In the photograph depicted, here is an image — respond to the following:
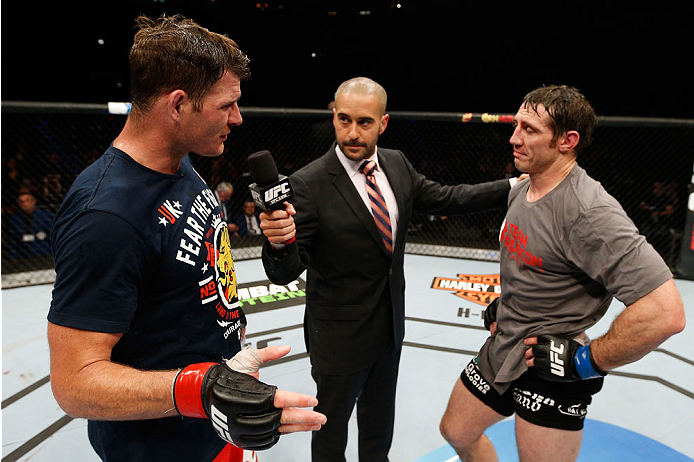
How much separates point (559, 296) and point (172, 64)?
1.43m

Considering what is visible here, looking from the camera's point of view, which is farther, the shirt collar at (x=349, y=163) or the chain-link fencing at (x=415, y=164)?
the chain-link fencing at (x=415, y=164)

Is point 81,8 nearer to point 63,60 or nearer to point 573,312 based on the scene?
point 63,60

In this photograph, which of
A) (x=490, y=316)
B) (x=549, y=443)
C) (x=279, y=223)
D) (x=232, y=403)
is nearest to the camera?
(x=232, y=403)

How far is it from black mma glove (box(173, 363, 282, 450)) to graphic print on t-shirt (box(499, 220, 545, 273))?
111 cm

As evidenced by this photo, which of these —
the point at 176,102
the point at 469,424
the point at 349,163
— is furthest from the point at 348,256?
the point at 176,102

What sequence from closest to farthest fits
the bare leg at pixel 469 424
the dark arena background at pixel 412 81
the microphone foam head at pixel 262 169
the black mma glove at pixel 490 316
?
the microphone foam head at pixel 262 169 < the bare leg at pixel 469 424 < the black mma glove at pixel 490 316 < the dark arena background at pixel 412 81

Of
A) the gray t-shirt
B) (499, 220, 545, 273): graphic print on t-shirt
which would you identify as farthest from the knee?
(499, 220, 545, 273): graphic print on t-shirt

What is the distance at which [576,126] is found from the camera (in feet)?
5.19

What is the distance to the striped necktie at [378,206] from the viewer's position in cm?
184

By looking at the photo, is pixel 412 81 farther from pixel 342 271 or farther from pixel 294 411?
pixel 294 411

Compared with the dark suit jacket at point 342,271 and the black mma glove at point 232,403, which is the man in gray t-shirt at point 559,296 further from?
the black mma glove at point 232,403

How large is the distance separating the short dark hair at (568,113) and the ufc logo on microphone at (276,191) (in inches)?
40.4

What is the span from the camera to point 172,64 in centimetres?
102

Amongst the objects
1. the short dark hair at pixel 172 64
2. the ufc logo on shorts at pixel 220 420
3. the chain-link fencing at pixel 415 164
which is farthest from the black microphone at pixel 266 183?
the chain-link fencing at pixel 415 164
